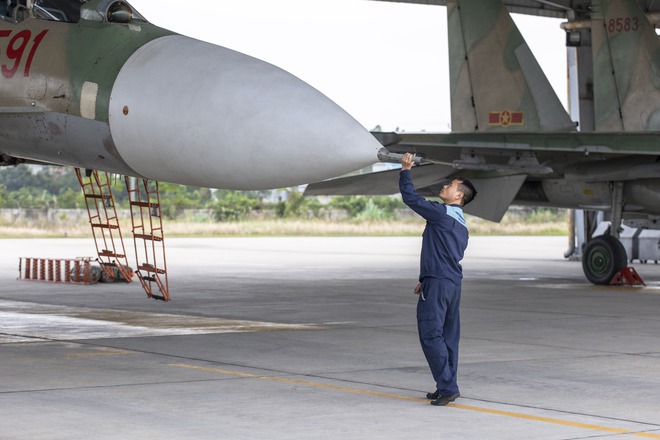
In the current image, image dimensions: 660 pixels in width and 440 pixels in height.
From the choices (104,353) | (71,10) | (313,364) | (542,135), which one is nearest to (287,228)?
(542,135)

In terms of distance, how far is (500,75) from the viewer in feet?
57.9

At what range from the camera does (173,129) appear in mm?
6105

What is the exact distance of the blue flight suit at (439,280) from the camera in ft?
20.8

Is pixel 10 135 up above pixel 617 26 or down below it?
below

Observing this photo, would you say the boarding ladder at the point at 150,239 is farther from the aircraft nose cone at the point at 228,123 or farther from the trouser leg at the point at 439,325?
the trouser leg at the point at 439,325

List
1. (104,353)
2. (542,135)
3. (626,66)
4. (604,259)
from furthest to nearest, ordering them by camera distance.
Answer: (604,259) → (626,66) → (542,135) → (104,353)

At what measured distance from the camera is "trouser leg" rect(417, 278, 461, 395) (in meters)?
6.30

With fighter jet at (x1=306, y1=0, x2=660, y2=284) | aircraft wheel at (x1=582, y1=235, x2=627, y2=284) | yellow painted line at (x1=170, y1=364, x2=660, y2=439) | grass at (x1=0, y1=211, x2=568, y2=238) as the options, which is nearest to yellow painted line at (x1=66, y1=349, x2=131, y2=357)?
yellow painted line at (x1=170, y1=364, x2=660, y2=439)

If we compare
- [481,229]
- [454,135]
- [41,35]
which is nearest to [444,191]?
[41,35]

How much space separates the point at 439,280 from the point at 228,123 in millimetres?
1555

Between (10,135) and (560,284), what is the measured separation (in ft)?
38.0

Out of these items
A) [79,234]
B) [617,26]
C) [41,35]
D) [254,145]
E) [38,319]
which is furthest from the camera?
[79,234]

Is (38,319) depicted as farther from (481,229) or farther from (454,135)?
(481,229)

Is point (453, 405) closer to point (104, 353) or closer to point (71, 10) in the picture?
point (104, 353)
